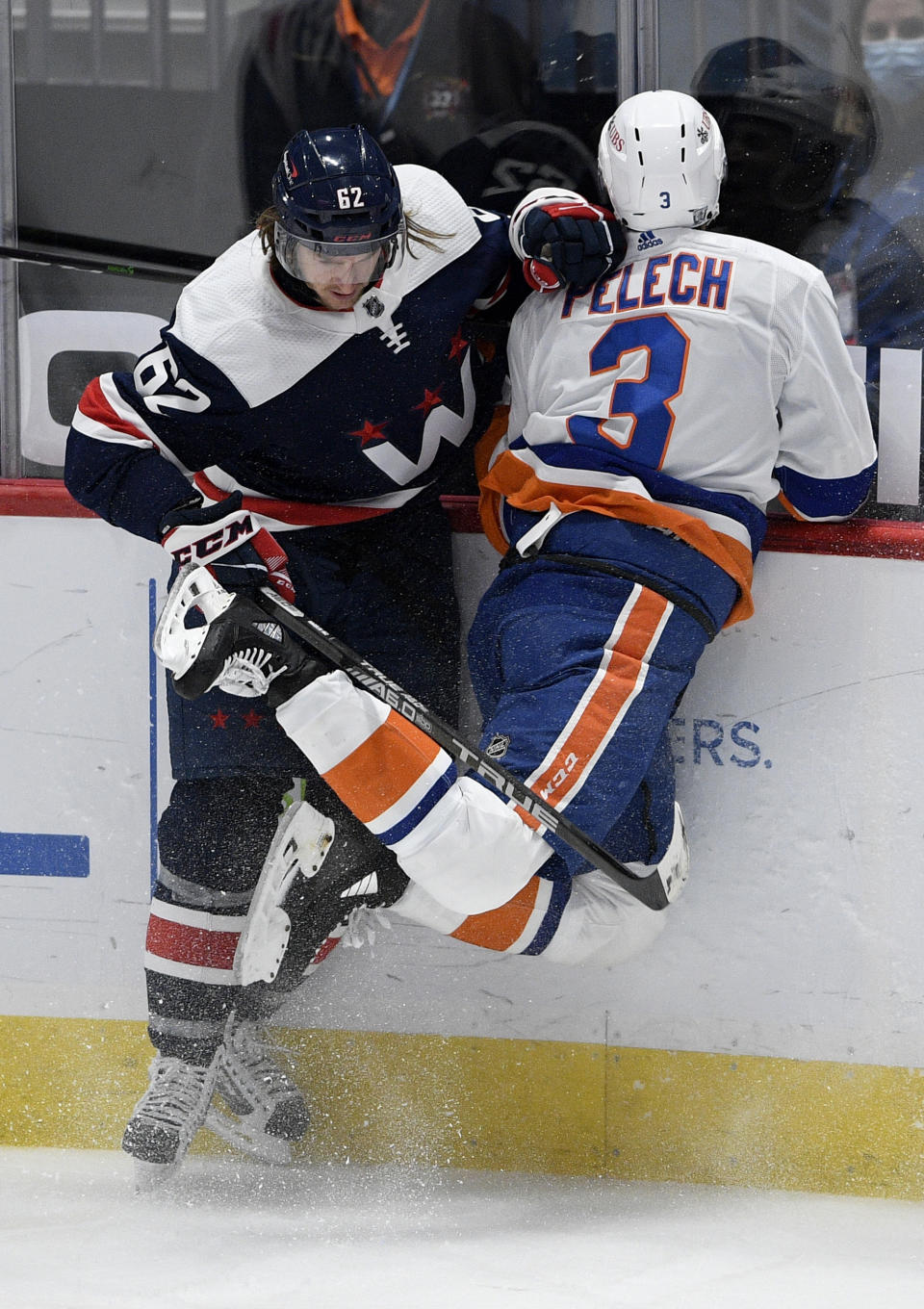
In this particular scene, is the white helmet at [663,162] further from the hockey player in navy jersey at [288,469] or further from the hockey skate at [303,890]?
the hockey skate at [303,890]

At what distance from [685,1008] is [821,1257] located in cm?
44

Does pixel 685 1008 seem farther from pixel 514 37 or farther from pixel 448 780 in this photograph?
pixel 514 37

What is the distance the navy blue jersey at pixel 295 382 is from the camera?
2.12 metres

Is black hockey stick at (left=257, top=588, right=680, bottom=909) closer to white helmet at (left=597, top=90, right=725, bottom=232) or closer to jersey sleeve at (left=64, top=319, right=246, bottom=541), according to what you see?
jersey sleeve at (left=64, top=319, right=246, bottom=541)

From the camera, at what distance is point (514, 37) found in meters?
2.34

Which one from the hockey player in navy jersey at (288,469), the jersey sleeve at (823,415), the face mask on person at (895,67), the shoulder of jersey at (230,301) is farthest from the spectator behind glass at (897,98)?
the shoulder of jersey at (230,301)

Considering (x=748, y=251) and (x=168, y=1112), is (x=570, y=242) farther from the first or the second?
(x=168, y=1112)

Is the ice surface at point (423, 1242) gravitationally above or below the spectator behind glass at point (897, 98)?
below

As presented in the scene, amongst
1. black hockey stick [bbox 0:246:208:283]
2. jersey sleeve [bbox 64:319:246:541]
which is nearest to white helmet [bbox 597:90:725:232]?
jersey sleeve [bbox 64:319:246:541]

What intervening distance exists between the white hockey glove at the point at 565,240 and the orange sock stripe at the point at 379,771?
2.30 feet

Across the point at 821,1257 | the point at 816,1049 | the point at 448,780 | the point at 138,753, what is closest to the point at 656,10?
the point at 448,780

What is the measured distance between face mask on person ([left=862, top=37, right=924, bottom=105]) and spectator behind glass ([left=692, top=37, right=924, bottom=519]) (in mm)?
34

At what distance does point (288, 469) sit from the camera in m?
2.21

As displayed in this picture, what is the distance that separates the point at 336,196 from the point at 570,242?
35 cm
